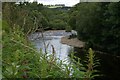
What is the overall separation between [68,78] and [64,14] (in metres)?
0.46

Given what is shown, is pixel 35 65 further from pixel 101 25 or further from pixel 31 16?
pixel 101 25

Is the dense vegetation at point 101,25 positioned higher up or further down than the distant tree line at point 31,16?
further down

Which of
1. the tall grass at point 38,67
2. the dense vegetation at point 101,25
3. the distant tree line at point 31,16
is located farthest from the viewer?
the dense vegetation at point 101,25

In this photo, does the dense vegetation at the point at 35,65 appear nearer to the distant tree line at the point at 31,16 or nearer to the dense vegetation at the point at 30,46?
the dense vegetation at the point at 30,46

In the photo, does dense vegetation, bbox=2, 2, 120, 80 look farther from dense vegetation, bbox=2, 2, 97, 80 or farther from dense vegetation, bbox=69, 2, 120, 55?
dense vegetation, bbox=69, 2, 120, 55

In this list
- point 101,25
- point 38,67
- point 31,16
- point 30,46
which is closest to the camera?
point 38,67

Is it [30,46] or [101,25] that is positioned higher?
[30,46]

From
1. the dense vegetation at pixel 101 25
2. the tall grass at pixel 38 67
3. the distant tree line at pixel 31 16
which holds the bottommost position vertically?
the dense vegetation at pixel 101 25

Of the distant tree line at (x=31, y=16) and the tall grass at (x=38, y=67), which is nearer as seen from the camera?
the tall grass at (x=38, y=67)

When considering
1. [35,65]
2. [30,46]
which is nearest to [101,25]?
[30,46]

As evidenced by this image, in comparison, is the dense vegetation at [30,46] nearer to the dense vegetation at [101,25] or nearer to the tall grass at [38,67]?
the tall grass at [38,67]

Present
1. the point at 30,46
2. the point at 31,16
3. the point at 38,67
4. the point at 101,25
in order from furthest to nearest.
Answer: the point at 101,25
the point at 31,16
the point at 30,46
the point at 38,67

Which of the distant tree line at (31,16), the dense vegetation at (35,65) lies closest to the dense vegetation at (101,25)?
the distant tree line at (31,16)

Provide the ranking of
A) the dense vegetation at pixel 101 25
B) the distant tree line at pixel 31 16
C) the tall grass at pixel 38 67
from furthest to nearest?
1. the dense vegetation at pixel 101 25
2. the distant tree line at pixel 31 16
3. the tall grass at pixel 38 67
